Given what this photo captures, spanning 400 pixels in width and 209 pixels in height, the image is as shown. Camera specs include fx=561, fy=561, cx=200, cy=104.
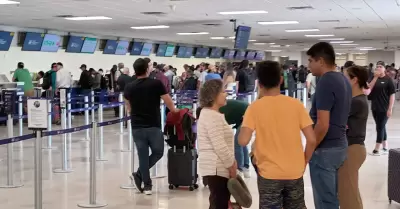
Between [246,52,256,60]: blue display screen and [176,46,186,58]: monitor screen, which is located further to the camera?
[246,52,256,60]: blue display screen

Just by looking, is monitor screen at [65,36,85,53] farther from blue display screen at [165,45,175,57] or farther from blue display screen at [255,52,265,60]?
blue display screen at [255,52,265,60]

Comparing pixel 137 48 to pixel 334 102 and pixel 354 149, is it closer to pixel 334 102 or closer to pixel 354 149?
pixel 354 149

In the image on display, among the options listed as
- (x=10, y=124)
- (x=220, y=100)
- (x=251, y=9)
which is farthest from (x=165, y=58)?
(x=220, y=100)

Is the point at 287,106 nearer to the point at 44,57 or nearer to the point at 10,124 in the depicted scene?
the point at 10,124

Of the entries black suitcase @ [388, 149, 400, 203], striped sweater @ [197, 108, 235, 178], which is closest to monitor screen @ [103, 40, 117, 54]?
black suitcase @ [388, 149, 400, 203]

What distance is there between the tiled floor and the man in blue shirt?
2027 mm

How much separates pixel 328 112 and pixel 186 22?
1422 centimetres

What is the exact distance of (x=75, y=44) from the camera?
845 inches

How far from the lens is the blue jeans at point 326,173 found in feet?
13.6

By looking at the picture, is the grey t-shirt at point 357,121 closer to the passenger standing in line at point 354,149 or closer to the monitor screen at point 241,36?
the passenger standing in line at point 354,149

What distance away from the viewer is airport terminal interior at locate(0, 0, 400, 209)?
6.73 metres

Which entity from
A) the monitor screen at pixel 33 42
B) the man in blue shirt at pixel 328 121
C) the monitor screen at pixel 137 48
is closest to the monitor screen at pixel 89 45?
the monitor screen at pixel 33 42

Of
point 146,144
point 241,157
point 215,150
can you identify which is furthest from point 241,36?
point 215,150

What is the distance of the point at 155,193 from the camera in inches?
275
